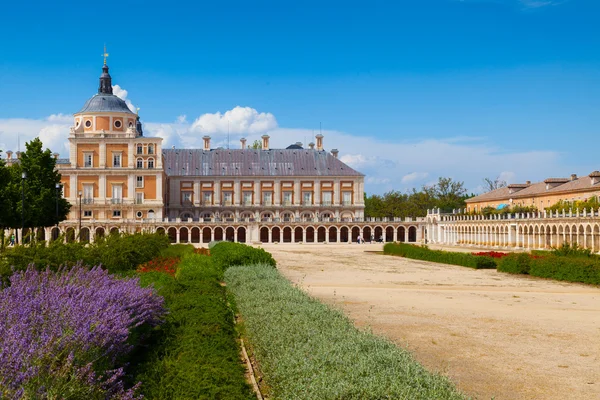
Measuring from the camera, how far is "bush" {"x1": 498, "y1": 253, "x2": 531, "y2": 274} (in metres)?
26.2

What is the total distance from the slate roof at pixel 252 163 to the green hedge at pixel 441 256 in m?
41.7

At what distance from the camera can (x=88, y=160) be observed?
77.9 metres

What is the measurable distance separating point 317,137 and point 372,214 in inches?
732

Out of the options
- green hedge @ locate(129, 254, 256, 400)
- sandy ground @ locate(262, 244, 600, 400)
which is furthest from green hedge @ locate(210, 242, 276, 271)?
green hedge @ locate(129, 254, 256, 400)

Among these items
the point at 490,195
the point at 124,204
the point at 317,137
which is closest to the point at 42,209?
the point at 124,204

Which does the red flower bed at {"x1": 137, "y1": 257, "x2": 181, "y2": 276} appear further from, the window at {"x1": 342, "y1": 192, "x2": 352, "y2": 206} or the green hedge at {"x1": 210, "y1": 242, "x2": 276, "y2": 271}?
the window at {"x1": 342, "y1": 192, "x2": 352, "y2": 206}

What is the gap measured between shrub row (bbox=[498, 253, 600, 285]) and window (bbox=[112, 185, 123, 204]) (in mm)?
58552

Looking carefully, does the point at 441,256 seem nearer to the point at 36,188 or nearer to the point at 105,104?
the point at 36,188

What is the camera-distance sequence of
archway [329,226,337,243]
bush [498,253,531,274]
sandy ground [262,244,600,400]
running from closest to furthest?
sandy ground [262,244,600,400] → bush [498,253,531,274] → archway [329,226,337,243]

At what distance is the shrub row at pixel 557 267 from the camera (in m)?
22.1

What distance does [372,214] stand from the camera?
339 feet

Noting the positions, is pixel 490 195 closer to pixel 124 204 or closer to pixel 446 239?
pixel 446 239

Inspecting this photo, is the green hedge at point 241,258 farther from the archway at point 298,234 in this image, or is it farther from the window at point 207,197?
the window at point 207,197

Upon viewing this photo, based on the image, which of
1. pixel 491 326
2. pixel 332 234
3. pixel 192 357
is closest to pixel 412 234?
pixel 332 234
